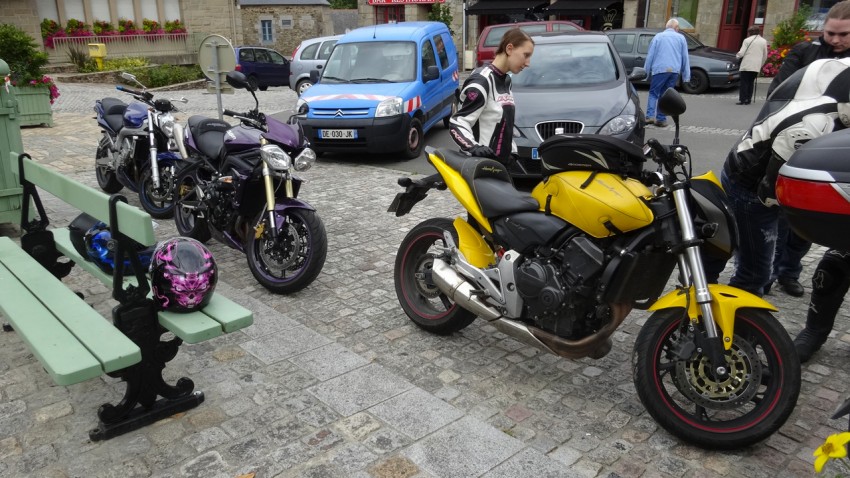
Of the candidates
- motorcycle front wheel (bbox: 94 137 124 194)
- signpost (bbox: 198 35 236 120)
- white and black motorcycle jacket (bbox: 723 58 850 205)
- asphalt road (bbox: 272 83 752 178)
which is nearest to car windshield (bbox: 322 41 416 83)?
asphalt road (bbox: 272 83 752 178)

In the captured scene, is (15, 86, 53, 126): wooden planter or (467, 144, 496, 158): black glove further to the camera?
(15, 86, 53, 126): wooden planter

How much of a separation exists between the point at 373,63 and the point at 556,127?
164 inches

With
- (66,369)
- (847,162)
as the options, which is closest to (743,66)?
(847,162)

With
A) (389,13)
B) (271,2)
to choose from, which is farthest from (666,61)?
(271,2)

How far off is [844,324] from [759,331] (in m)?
2.04

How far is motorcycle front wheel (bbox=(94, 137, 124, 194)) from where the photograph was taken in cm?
802

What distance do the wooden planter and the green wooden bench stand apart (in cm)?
1037

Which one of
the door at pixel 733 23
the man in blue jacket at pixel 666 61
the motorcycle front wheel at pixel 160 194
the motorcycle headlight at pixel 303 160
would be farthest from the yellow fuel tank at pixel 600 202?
the door at pixel 733 23

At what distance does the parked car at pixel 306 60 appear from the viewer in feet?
64.7

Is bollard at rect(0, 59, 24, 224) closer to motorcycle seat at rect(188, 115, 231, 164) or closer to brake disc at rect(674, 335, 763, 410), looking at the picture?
motorcycle seat at rect(188, 115, 231, 164)

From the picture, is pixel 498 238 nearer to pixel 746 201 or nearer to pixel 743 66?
pixel 746 201

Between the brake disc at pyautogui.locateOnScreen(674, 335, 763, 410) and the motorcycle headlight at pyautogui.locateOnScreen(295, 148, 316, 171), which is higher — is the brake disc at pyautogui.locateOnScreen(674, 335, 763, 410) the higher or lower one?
the lower one

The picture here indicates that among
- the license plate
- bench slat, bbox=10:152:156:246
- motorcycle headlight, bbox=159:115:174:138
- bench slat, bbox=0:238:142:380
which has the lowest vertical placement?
the license plate

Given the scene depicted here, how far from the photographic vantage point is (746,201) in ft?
13.3
